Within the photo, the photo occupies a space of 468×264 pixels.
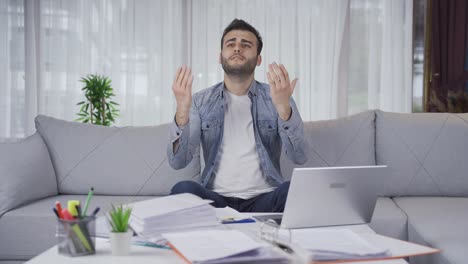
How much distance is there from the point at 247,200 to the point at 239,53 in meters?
0.63

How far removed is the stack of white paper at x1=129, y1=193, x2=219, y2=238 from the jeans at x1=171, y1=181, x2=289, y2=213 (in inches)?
24.6

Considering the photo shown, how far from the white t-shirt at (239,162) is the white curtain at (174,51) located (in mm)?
2074

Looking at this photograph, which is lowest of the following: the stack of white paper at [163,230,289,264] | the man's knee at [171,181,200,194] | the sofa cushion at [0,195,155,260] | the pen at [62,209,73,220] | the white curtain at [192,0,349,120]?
the sofa cushion at [0,195,155,260]

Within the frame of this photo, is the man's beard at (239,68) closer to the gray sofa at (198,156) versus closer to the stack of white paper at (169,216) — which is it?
the gray sofa at (198,156)

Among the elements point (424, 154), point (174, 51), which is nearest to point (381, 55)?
point (174, 51)

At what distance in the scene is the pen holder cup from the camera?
121 cm

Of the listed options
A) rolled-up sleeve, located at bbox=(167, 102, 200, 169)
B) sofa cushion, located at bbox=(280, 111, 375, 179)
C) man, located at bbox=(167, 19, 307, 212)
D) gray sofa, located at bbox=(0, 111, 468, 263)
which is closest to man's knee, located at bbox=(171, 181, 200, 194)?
man, located at bbox=(167, 19, 307, 212)

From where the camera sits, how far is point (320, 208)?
4.88 ft

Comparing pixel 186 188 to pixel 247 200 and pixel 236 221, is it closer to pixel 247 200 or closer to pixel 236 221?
pixel 247 200

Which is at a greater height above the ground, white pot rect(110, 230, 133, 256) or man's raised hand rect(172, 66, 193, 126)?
man's raised hand rect(172, 66, 193, 126)

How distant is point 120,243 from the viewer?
4.05 feet

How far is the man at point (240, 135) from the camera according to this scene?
7.21 feet

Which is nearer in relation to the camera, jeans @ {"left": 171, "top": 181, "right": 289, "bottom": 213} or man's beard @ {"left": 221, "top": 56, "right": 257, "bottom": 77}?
jeans @ {"left": 171, "top": 181, "right": 289, "bottom": 213}

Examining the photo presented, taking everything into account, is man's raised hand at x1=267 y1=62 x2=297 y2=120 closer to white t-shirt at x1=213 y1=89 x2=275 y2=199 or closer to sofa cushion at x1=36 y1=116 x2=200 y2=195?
white t-shirt at x1=213 y1=89 x2=275 y2=199
